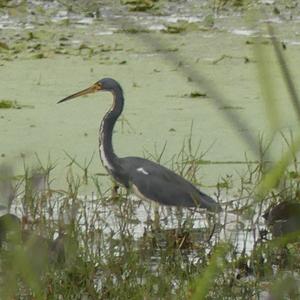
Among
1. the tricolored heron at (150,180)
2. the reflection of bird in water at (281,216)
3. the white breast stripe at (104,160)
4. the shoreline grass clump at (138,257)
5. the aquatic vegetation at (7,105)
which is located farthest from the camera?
the aquatic vegetation at (7,105)

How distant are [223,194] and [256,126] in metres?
1.15

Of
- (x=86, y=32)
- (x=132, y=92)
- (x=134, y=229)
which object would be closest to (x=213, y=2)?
(x=86, y=32)

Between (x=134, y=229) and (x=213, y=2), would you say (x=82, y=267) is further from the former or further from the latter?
(x=213, y=2)

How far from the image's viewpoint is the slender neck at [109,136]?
4.09m

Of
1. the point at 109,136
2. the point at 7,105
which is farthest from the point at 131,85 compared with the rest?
the point at 109,136

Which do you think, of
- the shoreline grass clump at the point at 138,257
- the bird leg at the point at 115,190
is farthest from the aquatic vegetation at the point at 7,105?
the shoreline grass clump at the point at 138,257

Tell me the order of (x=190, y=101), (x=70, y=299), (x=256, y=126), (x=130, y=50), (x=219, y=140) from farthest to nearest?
(x=130, y=50) < (x=190, y=101) < (x=256, y=126) < (x=219, y=140) < (x=70, y=299)

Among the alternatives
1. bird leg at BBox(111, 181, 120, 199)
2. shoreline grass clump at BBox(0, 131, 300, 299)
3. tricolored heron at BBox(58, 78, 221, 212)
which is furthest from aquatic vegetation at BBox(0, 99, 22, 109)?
shoreline grass clump at BBox(0, 131, 300, 299)

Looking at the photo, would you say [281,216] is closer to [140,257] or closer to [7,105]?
[140,257]

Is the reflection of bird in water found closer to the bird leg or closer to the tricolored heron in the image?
the tricolored heron

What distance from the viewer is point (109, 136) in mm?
4254

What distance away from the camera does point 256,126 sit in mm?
5145

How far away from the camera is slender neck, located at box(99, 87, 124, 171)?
409cm

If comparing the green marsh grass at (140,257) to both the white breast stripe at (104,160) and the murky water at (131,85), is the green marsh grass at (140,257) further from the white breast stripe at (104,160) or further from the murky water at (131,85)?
the murky water at (131,85)
